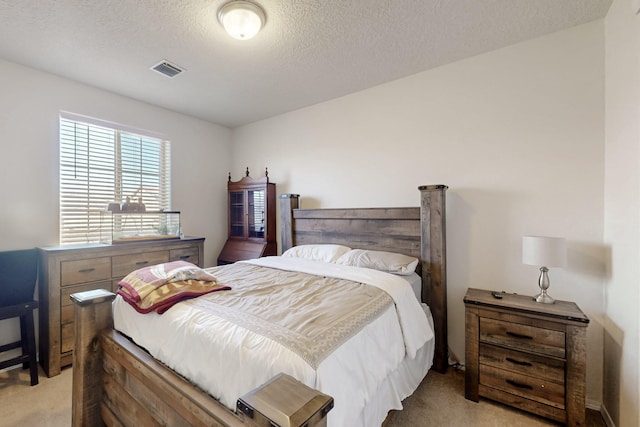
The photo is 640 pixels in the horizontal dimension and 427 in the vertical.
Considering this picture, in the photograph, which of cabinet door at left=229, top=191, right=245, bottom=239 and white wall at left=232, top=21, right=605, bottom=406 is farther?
cabinet door at left=229, top=191, right=245, bottom=239

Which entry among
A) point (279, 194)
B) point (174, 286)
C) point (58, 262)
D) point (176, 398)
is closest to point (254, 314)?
point (176, 398)

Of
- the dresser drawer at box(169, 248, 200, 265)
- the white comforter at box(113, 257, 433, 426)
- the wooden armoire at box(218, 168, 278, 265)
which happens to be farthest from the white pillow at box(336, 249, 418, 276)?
the dresser drawer at box(169, 248, 200, 265)

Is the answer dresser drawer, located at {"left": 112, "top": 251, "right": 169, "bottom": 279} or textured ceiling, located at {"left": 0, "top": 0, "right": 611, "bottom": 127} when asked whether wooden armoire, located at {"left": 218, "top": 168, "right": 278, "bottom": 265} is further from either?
textured ceiling, located at {"left": 0, "top": 0, "right": 611, "bottom": 127}

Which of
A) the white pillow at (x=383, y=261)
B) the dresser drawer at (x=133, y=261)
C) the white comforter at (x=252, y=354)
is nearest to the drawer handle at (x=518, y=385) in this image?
the white comforter at (x=252, y=354)

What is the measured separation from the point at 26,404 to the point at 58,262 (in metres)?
1.03

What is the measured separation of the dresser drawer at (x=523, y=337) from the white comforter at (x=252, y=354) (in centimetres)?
63

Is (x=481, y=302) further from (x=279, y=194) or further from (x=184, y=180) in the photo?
(x=184, y=180)

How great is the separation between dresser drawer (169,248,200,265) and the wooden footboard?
1.49m

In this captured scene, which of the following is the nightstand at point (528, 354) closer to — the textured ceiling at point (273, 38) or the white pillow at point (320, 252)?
the white pillow at point (320, 252)

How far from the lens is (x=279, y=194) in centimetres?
378

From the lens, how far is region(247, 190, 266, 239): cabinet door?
3.72m

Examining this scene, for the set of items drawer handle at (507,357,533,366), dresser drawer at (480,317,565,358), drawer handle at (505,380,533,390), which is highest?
dresser drawer at (480,317,565,358)

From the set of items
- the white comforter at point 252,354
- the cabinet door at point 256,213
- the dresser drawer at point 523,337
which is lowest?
the dresser drawer at point 523,337

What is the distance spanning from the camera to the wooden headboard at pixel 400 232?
91.9 inches
